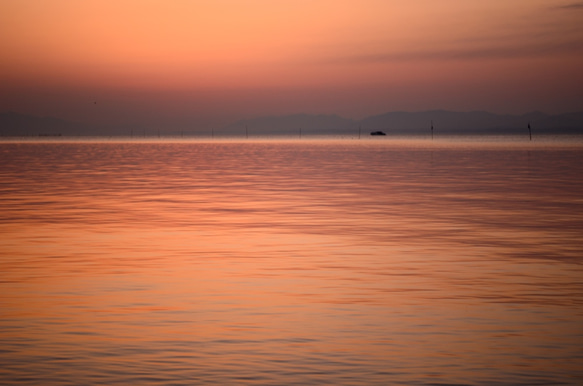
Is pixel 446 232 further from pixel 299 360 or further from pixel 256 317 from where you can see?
pixel 299 360

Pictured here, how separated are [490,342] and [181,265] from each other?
8205mm

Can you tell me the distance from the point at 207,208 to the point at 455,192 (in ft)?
42.2

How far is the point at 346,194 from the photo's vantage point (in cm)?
3706

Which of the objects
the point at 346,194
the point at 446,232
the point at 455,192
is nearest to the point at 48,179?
the point at 346,194

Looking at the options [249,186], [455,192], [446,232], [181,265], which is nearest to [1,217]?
[181,265]

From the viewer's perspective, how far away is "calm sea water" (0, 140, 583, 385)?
32.3ft

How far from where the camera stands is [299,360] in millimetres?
10055

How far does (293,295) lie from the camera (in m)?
14.1

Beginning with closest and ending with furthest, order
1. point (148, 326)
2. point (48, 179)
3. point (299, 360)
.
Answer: point (299, 360), point (148, 326), point (48, 179)

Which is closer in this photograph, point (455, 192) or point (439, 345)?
point (439, 345)

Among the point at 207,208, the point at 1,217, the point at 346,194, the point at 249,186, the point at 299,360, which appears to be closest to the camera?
the point at 299,360

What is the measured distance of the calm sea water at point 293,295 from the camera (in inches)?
388

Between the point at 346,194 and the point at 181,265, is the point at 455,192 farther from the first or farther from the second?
the point at 181,265

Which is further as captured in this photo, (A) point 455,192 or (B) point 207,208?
(A) point 455,192
